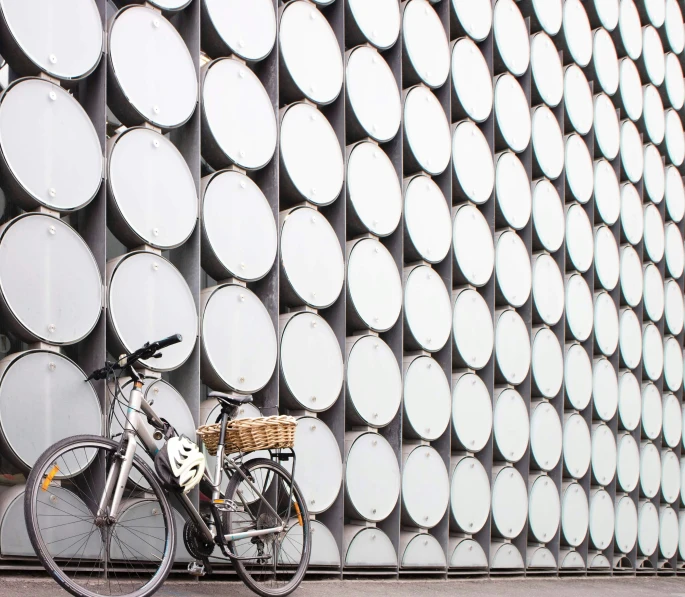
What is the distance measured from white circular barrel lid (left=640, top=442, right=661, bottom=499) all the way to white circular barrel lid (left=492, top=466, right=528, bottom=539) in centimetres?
243

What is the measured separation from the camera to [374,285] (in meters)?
6.85

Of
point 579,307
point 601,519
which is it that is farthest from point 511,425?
point 601,519

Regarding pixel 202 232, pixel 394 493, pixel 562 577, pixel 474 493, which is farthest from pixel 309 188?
pixel 562 577

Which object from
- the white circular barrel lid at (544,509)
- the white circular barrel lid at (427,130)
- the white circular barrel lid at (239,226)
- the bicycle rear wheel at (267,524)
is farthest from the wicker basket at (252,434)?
the white circular barrel lid at (544,509)

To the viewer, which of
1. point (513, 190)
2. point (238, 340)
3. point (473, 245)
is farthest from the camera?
point (513, 190)

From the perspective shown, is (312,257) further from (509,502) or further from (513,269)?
(509,502)

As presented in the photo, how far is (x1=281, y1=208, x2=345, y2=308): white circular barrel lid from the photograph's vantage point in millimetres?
6223

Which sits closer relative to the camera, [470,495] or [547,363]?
[470,495]

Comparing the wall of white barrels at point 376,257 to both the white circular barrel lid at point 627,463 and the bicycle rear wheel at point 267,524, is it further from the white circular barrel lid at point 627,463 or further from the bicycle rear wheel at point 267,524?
the bicycle rear wheel at point 267,524

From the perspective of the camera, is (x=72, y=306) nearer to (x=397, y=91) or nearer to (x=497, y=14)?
(x=397, y=91)

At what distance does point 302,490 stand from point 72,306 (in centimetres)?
202

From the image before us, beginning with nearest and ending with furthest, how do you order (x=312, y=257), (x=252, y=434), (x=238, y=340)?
(x=252, y=434) → (x=238, y=340) → (x=312, y=257)

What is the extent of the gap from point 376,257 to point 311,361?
106 centimetres

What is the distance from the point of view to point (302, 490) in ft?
19.9
